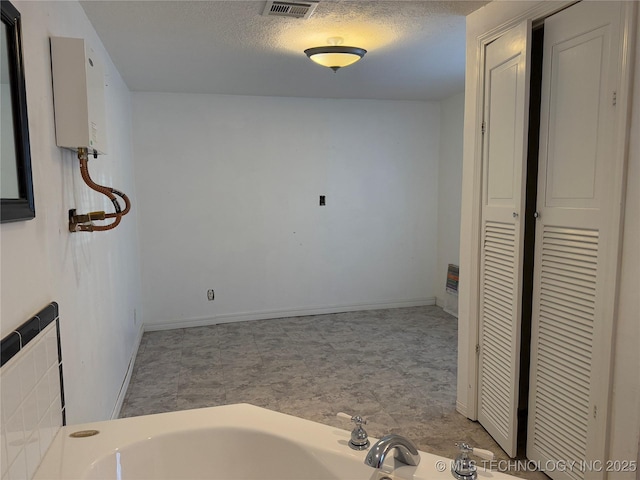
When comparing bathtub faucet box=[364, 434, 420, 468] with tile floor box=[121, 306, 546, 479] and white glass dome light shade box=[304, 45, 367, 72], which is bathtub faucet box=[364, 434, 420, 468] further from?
white glass dome light shade box=[304, 45, 367, 72]

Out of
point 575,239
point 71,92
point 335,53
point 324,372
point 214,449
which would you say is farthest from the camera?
point 324,372

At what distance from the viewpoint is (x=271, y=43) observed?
291 cm

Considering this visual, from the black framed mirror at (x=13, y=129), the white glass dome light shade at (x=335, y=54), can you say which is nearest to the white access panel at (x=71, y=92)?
the black framed mirror at (x=13, y=129)

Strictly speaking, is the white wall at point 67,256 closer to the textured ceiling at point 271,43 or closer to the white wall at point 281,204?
the textured ceiling at point 271,43

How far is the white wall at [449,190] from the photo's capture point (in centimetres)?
481

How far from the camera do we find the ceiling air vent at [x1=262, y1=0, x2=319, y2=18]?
2.26 metres

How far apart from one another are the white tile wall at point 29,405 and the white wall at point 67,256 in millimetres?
106

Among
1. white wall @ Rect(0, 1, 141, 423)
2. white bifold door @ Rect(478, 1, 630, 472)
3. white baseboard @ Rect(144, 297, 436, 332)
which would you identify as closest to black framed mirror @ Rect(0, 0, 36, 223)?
white wall @ Rect(0, 1, 141, 423)

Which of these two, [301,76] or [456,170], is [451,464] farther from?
[456,170]

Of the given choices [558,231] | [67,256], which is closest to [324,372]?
[558,231]

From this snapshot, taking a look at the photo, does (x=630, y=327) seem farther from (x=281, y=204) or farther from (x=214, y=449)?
(x=281, y=204)

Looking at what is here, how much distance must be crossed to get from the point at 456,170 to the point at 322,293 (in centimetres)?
200

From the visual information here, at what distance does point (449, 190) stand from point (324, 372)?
2.64 metres

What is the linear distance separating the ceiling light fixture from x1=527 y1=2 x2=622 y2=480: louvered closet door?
1202 millimetres
